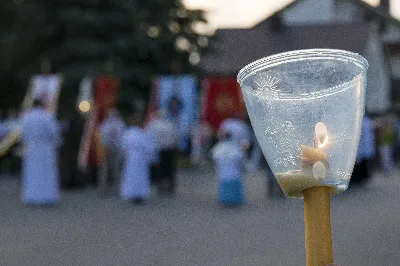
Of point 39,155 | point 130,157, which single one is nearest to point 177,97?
point 130,157

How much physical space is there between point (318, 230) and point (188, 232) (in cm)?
773

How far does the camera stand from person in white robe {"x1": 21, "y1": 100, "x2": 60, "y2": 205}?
14.8m

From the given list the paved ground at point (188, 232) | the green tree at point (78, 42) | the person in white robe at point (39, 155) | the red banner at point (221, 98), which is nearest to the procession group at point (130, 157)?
the person in white robe at point (39, 155)

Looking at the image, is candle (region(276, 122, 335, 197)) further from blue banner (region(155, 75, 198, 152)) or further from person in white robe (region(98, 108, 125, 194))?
blue banner (region(155, 75, 198, 152))

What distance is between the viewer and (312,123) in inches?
113

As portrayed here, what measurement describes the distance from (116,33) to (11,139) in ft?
35.6

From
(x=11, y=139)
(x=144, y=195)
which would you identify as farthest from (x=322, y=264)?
(x=11, y=139)

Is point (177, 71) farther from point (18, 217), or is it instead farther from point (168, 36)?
point (18, 217)

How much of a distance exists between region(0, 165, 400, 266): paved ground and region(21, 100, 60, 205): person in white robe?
368 millimetres

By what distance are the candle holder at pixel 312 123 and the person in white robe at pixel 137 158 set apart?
41.3ft

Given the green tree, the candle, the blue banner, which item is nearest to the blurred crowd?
the blue banner

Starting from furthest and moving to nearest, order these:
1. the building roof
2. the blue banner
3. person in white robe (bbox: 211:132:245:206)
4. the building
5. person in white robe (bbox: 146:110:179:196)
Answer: the building, the building roof, the blue banner, person in white robe (bbox: 146:110:179:196), person in white robe (bbox: 211:132:245:206)

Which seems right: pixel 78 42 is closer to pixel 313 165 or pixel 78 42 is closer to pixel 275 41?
pixel 275 41

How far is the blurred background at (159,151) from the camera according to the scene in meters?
8.85
